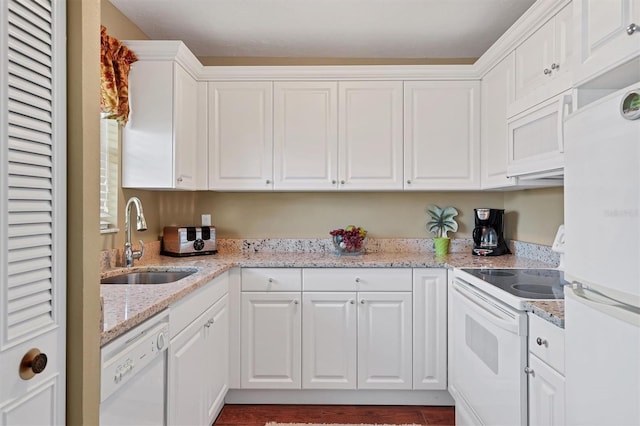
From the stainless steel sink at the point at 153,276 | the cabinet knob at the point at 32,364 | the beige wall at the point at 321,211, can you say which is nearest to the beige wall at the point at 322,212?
the beige wall at the point at 321,211

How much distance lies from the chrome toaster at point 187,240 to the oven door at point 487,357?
171cm

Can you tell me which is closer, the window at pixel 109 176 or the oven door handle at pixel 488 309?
the oven door handle at pixel 488 309

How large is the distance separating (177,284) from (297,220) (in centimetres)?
149

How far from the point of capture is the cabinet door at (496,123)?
2387mm

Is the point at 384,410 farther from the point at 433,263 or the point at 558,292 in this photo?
the point at 558,292

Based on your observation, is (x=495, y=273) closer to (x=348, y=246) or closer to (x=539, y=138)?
(x=539, y=138)

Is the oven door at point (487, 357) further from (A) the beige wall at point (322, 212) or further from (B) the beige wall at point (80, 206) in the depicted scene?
(B) the beige wall at point (80, 206)

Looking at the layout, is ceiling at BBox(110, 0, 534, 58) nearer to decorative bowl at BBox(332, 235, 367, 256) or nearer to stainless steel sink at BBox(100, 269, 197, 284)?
decorative bowl at BBox(332, 235, 367, 256)

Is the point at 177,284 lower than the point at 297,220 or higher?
lower

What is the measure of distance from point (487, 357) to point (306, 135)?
5.93ft

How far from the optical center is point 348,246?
2.86m

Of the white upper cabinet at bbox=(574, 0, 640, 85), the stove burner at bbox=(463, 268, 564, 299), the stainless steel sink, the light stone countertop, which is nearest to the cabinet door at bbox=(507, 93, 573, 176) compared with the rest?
the white upper cabinet at bbox=(574, 0, 640, 85)

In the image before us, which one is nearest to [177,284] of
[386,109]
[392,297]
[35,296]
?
[35,296]

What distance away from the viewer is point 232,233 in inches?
126
